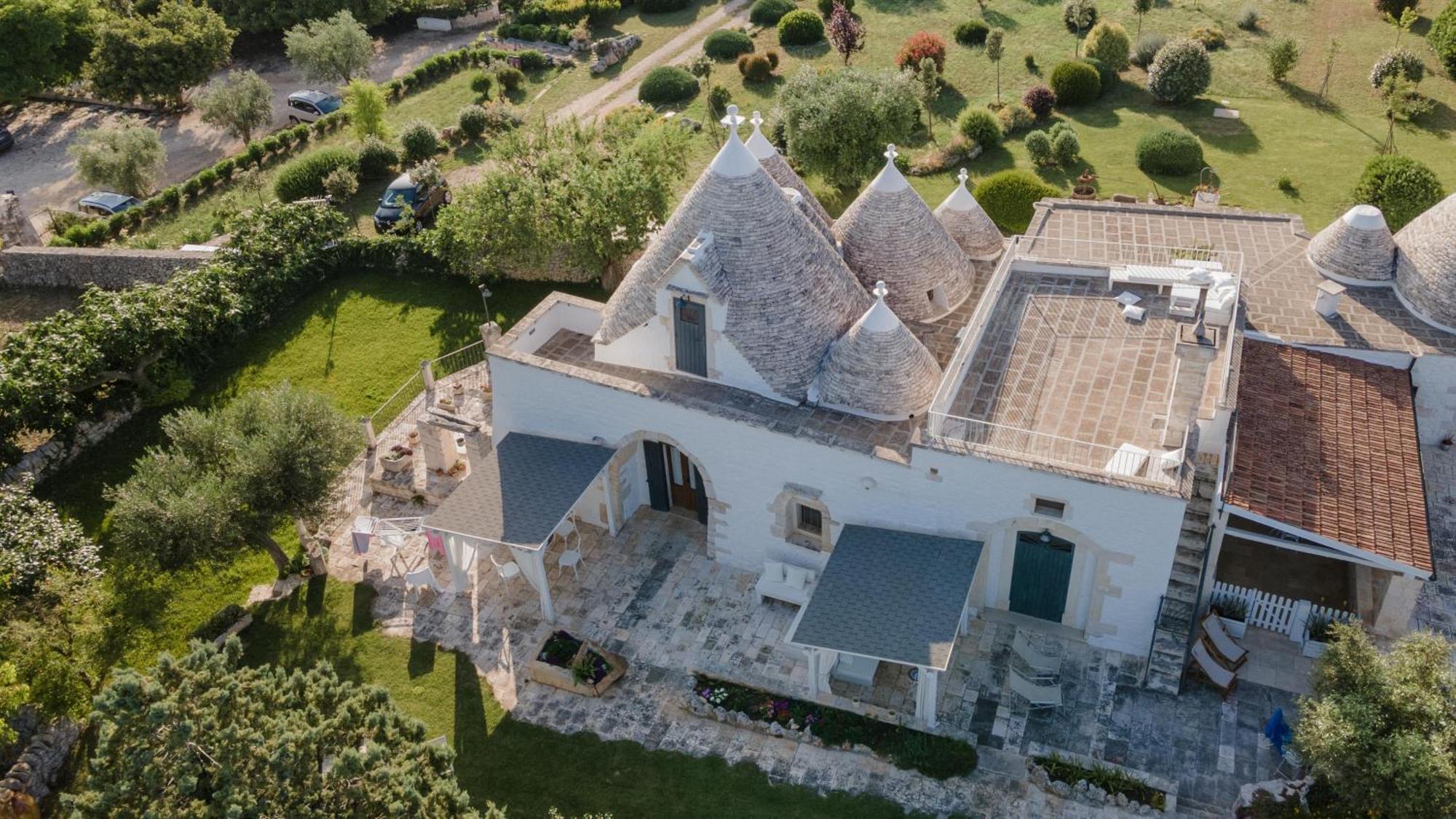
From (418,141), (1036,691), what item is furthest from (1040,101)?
(1036,691)

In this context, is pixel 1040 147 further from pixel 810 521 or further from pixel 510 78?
pixel 510 78

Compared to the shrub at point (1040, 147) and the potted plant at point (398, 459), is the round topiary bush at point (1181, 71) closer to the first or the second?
the shrub at point (1040, 147)

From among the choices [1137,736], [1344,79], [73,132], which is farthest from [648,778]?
[73,132]

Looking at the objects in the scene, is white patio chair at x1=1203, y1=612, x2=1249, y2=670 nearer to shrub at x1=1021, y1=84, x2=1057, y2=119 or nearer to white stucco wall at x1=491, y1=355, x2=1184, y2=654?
white stucco wall at x1=491, y1=355, x2=1184, y2=654

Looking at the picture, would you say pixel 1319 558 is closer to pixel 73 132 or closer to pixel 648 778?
Result: pixel 648 778

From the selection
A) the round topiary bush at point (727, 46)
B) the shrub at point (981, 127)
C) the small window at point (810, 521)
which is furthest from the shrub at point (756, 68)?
the small window at point (810, 521)

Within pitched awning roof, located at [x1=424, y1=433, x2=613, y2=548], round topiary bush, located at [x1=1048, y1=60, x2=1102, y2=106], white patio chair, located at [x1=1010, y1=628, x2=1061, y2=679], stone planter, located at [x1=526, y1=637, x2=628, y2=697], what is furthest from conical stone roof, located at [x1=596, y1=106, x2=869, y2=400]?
round topiary bush, located at [x1=1048, y1=60, x2=1102, y2=106]
